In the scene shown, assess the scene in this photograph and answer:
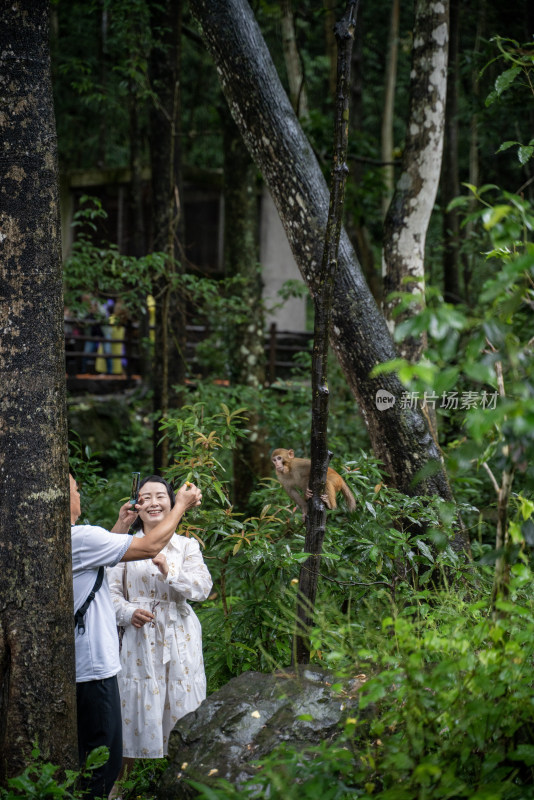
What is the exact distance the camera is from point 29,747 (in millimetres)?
2951

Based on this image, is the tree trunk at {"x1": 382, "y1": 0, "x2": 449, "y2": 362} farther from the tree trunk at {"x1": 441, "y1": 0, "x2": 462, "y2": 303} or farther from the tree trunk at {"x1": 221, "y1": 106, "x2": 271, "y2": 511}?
the tree trunk at {"x1": 441, "y1": 0, "x2": 462, "y2": 303}

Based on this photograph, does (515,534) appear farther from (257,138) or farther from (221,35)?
(221,35)

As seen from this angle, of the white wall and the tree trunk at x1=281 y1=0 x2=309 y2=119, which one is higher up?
the tree trunk at x1=281 y1=0 x2=309 y2=119

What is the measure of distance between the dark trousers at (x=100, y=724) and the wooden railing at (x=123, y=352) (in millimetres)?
10871

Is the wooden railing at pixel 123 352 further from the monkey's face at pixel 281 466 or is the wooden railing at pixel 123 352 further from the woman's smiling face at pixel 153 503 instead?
the woman's smiling face at pixel 153 503

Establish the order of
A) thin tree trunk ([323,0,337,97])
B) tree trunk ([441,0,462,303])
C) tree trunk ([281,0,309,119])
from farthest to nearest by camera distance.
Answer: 1. thin tree trunk ([323,0,337,97])
2. tree trunk ([441,0,462,303])
3. tree trunk ([281,0,309,119])

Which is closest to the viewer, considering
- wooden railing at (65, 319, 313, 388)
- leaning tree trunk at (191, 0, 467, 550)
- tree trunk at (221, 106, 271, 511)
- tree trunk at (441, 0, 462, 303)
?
leaning tree trunk at (191, 0, 467, 550)

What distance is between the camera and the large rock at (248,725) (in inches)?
104

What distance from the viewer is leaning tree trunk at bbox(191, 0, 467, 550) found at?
474 centimetres

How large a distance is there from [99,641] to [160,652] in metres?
0.52

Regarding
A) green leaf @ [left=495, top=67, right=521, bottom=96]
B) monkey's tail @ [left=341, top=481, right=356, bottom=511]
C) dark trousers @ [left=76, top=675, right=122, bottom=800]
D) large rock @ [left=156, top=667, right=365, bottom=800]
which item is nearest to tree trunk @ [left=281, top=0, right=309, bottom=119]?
green leaf @ [left=495, top=67, right=521, bottom=96]

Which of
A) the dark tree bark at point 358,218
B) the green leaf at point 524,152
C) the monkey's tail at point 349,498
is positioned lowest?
the monkey's tail at point 349,498

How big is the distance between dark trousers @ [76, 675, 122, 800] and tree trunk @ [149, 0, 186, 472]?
4.80 metres

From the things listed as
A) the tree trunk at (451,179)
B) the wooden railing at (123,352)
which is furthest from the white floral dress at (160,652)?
the wooden railing at (123,352)
